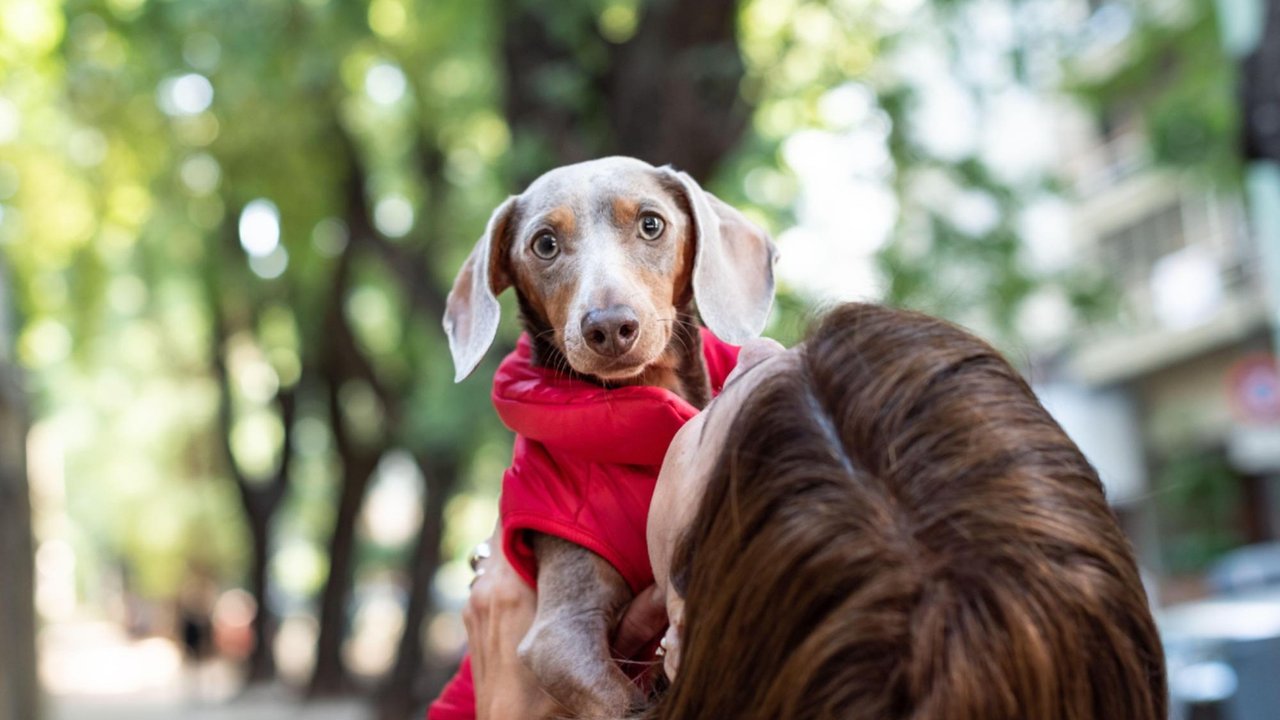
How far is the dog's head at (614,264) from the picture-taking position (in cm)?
248

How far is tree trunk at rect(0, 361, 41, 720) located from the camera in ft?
44.4

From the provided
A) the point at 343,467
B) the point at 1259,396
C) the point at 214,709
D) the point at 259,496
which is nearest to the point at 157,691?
the point at 214,709

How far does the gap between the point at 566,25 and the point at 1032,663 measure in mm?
8776

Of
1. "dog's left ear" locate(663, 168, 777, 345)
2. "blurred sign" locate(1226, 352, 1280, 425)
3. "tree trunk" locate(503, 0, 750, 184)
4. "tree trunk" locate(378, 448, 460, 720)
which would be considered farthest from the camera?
"tree trunk" locate(378, 448, 460, 720)

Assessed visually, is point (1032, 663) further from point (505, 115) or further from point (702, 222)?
point (505, 115)

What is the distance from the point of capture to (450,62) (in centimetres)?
1583

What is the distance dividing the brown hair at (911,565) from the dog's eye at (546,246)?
101 centimetres

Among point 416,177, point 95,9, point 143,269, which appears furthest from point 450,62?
point 143,269

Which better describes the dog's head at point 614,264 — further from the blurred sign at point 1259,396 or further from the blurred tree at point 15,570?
the blurred tree at point 15,570

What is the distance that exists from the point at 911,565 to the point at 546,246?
4.27 ft

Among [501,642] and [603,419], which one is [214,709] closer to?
Result: [501,642]

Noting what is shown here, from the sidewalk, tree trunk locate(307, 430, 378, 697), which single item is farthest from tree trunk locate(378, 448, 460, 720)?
the sidewalk

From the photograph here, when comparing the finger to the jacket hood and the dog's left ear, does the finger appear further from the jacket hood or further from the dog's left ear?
the dog's left ear

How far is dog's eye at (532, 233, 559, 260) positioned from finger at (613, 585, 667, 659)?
654 millimetres
